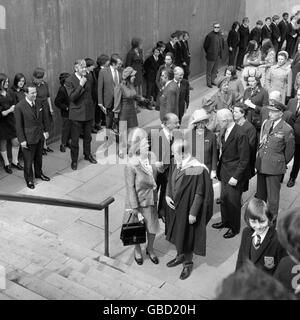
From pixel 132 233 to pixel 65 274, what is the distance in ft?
3.09

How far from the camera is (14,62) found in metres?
8.87

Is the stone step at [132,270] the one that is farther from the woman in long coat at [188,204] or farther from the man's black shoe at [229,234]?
the man's black shoe at [229,234]

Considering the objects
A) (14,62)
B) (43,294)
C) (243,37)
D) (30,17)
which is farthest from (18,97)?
(243,37)

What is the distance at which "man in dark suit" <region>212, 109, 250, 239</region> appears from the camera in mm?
6734

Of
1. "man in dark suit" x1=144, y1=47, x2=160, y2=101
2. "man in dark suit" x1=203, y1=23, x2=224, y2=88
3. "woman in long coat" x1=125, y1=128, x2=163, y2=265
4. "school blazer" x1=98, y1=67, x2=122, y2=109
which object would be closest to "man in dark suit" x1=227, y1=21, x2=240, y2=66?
"man in dark suit" x1=203, y1=23, x2=224, y2=88

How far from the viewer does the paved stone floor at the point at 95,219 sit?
6355 millimetres

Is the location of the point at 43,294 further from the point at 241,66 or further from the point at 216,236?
the point at 241,66

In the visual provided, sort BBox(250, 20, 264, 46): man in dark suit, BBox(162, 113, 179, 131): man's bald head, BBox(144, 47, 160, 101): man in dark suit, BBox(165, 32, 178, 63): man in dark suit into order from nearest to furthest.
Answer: BBox(162, 113, 179, 131): man's bald head
BBox(144, 47, 160, 101): man in dark suit
BBox(165, 32, 178, 63): man in dark suit
BBox(250, 20, 264, 46): man in dark suit

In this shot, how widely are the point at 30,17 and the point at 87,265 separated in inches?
197

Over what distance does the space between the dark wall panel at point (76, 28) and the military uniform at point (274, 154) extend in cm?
442

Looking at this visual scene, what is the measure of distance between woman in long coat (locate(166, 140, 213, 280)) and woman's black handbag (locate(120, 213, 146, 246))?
336 millimetres

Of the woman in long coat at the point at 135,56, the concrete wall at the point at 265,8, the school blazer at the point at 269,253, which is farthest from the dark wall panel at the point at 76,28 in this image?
the school blazer at the point at 269,253

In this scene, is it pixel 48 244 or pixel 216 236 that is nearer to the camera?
pixel 48 244

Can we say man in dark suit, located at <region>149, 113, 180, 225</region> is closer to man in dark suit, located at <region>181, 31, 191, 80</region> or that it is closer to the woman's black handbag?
the woman's black handbag
